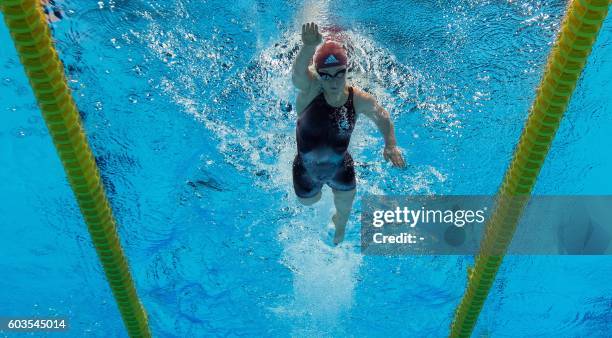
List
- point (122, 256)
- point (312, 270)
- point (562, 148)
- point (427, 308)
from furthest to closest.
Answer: point (427, 308) < point (312, 270) < point (562, 148) < point (122, 256)

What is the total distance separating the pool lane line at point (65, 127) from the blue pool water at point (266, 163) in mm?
1417

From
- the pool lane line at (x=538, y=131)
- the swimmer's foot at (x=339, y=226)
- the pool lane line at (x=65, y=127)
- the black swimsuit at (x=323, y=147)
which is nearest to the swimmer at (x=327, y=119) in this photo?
the black swimsuit at (x=323, y=147)

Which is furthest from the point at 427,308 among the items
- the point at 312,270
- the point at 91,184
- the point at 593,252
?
the point at 91,184

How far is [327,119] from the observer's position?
11.0 feet

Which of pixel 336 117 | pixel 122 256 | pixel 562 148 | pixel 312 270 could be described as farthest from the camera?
pixel 312 270

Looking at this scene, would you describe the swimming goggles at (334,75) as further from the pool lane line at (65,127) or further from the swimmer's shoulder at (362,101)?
the pool lane line at (65,127)

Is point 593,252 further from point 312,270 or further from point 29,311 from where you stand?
point 29,311

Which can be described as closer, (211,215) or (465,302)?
(465,302)

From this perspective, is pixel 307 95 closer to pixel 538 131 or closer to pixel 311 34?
pixel 311 34

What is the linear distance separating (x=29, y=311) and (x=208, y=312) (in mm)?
2238

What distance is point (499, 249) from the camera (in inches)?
136

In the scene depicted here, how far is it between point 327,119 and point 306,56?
68cm

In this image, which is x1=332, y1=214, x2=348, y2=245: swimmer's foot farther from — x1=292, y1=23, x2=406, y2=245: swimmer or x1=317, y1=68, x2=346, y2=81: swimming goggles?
x1=317, y1=68, x2=346, y2=81: swimming goggles

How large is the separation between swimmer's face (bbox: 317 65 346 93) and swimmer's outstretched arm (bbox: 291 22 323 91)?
90mm
